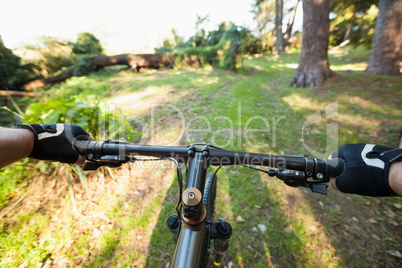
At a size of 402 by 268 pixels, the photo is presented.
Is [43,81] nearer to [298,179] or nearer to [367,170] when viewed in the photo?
[298,179]

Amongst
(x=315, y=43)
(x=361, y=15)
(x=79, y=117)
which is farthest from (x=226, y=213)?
(x=361, y=15)

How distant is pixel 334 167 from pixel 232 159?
2.06 ft

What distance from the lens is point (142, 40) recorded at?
3375cm

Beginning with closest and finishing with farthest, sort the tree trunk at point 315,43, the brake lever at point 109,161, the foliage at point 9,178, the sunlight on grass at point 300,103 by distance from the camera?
the brake lever at point 109,161 < the foliage at point 9,178 < the sunlight on grass at point 300,103 < the tree trunk at point 315,43

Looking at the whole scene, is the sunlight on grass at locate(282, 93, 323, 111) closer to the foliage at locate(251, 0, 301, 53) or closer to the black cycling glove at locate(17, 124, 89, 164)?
the black cycling glove at locate(17, 124, 89, 164)

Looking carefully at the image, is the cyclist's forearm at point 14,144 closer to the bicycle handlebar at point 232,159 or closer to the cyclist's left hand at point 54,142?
the cyclist's left hand at point 54,142

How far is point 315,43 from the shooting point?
6.81 metres

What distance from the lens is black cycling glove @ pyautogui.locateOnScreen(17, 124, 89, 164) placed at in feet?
3.63

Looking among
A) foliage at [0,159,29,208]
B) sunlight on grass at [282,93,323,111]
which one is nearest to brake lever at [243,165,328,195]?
foliage at [0,159,29,208]

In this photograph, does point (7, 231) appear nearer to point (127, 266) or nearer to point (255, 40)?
point (127, 266)

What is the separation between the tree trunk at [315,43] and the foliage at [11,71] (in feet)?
60.3

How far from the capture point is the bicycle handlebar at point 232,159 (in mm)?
988

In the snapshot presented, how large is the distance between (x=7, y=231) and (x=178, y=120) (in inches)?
152

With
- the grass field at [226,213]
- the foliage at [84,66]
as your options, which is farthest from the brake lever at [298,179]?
the foliage at [84,66]
